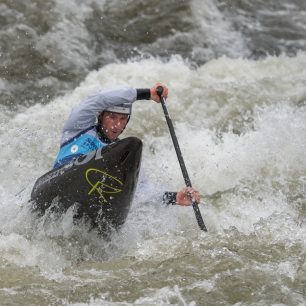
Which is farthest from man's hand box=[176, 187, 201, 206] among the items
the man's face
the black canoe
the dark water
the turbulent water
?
the dark water

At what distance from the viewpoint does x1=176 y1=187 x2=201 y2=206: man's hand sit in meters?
6.02

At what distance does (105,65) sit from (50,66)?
2.92ft

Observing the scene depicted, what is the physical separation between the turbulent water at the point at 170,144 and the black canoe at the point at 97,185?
0.15m

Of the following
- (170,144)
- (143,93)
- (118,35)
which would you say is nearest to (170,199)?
(143,93)

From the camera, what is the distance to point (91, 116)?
620cm

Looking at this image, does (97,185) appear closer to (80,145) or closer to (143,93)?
(80,145)

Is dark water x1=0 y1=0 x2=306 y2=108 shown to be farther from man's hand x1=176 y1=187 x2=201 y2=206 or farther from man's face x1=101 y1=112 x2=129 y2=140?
man's hand x1=176 y1=187 x2=201 y2=206

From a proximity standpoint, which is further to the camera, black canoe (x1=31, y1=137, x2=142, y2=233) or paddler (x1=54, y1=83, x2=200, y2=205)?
paddler (x1=54, y1=83, x2=200, y2=205)

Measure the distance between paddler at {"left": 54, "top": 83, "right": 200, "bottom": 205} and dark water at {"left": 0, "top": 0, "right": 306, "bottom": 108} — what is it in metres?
4.10

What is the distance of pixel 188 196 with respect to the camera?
604cm

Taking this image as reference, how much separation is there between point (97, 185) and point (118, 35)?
6799mm

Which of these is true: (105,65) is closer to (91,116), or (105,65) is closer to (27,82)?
(27,82)

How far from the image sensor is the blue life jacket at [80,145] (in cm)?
610

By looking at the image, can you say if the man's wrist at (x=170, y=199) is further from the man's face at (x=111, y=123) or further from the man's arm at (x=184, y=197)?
the man's face at (x=111, y=123)
